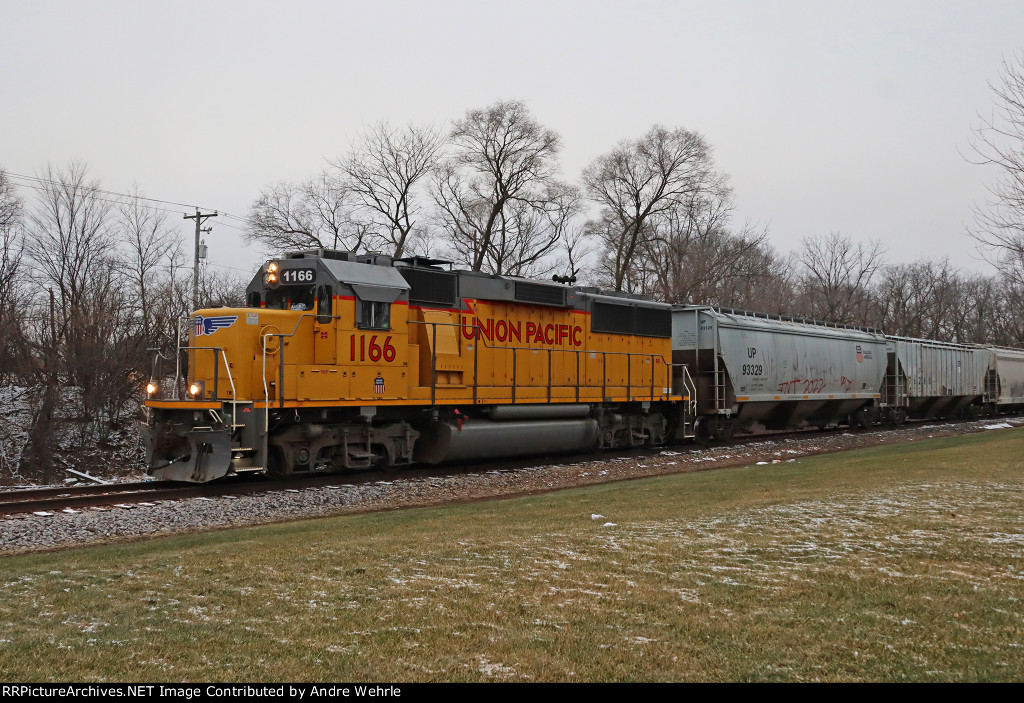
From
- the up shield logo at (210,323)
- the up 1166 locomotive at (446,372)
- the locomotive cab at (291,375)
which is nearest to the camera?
the locomotive cab at (291,375)

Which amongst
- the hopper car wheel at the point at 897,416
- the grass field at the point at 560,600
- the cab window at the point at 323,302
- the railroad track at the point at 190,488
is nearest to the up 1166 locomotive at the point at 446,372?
the cab window at the point at 323,302

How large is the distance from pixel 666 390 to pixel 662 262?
27.3m

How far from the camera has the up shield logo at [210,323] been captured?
14.1 m

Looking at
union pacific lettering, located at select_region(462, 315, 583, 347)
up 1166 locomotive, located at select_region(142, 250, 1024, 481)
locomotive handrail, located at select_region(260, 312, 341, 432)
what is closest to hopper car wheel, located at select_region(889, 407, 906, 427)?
up 1166 locomotive, located at select_region(142, 250, 1024, 481)

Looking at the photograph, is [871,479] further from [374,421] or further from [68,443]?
[68,443]

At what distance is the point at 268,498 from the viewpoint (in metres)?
12.7

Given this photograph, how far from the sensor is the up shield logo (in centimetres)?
1410

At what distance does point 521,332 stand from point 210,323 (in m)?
6.79

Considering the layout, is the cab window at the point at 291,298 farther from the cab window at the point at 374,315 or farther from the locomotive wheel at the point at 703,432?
the locomotive wheel at the point at 703,432

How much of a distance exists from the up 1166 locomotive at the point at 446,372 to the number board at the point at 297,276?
0.09 feet

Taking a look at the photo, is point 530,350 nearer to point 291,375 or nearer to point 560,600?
point 291,375

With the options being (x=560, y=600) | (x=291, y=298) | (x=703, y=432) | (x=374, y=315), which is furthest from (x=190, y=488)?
(x=703, y=432)

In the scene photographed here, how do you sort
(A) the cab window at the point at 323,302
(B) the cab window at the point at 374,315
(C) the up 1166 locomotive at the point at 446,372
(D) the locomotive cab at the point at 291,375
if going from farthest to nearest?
(B) the cab window at the point at 374,315, (A) the cab window at the point at 323,302, (C) the up 1166 locomotive at the point at 446,372, (D) the locomotive cab at the point at 291,375

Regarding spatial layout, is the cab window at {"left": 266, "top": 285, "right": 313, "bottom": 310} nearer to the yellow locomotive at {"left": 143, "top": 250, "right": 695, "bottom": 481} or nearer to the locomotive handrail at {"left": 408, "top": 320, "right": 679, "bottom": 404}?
the yellow locomotive at {"left": 143, "top": 250, "right": 695, "bottom": 481}
